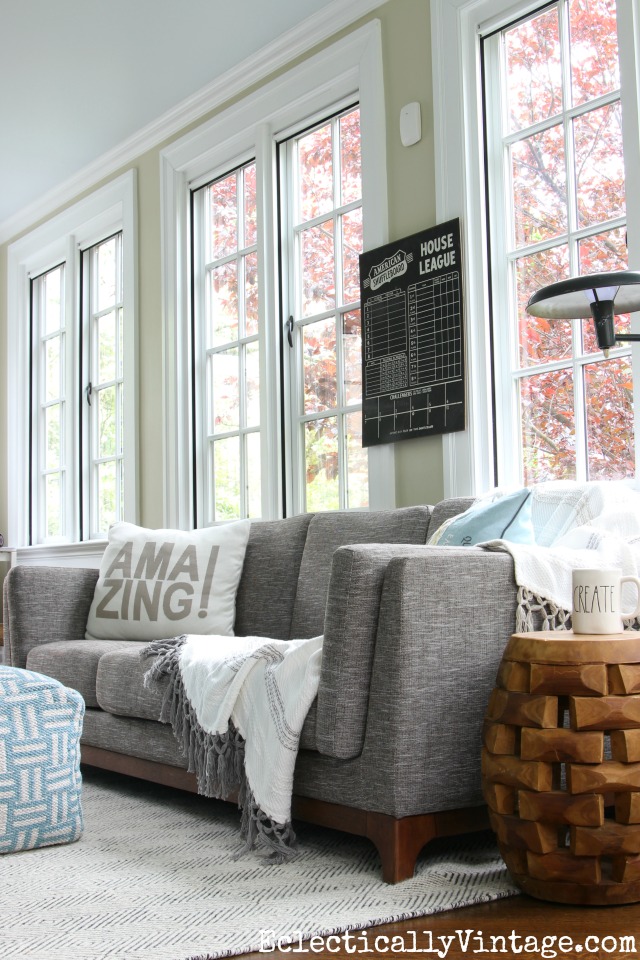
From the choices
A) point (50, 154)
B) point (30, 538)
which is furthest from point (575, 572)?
point (30, 538)

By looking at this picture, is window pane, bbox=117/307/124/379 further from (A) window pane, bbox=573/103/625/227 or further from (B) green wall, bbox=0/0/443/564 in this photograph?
(A) window pane, bbox=573/103/625/227

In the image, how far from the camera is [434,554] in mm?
2004

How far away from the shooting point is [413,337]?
11.6 ft

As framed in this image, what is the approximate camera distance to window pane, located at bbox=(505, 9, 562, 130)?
3242 mm

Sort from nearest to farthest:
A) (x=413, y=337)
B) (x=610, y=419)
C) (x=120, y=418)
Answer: (x=610, y=419) → (x=413, y=337) → (x=120, y=418)

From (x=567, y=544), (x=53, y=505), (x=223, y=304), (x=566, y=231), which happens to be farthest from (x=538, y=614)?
(x=53, y=505)

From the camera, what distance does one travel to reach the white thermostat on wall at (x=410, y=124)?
11.7ft

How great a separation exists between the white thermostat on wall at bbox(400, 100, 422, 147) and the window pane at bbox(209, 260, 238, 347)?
128 centimetres

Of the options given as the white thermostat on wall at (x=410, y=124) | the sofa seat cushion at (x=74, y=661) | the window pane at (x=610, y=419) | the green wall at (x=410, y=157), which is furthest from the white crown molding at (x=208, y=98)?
the sofa seat cushion at (x=74, y=661)

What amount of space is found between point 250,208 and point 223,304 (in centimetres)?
46

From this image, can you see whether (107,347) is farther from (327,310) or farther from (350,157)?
(350,157)

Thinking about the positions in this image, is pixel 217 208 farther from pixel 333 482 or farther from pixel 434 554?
pixel 434 554

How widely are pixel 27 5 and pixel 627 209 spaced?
2.59m

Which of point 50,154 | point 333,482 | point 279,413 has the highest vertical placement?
point 50,154
